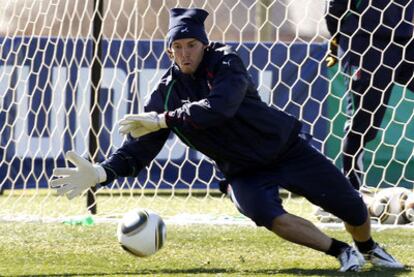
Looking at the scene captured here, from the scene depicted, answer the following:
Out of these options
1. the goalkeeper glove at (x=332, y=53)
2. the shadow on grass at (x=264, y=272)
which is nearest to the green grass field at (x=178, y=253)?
the shadow on grass at (x=264, y=272)

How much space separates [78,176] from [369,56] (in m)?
3.13

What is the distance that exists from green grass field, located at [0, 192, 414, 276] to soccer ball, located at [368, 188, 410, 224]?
1.29 feet

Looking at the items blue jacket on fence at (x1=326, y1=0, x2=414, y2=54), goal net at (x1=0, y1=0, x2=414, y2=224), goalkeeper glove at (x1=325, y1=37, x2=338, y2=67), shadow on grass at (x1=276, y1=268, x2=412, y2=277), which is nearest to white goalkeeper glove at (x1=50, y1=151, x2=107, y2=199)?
shadow on grass at (x1=276, y1=268, x2=412, y2=277)

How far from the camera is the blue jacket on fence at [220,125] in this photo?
5703mm

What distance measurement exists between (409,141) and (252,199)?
4453 mm

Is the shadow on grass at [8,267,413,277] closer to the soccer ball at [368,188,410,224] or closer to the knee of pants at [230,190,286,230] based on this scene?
the knee of pants at [230,190,286,230]

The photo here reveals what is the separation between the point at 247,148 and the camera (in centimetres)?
582

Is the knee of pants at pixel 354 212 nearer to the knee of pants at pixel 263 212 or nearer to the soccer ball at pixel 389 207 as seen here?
the knee of pants at pixel 263 212

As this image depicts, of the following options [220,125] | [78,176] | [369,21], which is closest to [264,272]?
[220,125]

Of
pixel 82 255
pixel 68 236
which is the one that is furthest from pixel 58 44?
pixel 82 255

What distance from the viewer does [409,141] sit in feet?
32.5

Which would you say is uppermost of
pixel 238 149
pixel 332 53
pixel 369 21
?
pixel 369 21

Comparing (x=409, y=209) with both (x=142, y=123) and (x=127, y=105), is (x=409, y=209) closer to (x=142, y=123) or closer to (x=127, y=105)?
(x=127, y=105)

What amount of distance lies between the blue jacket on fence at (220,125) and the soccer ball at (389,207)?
2.34 metres
